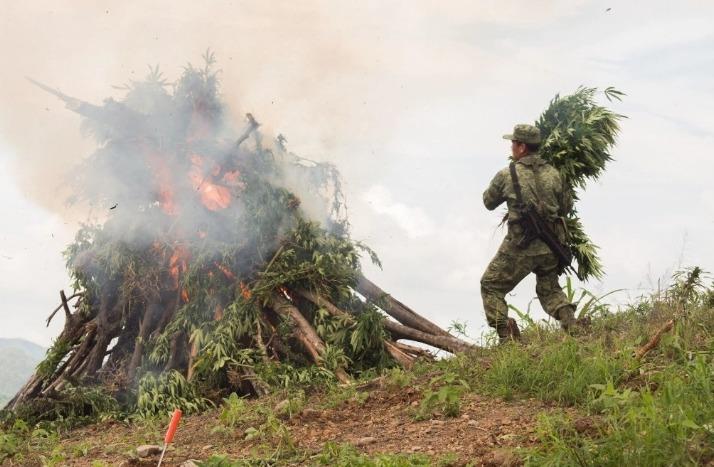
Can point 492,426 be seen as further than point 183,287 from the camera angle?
No

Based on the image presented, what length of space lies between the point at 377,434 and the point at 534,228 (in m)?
3.67

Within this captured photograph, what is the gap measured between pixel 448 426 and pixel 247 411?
85.2 inches

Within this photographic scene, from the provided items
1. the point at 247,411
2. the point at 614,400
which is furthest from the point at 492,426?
the point at 247,411

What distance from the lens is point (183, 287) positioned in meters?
10.1

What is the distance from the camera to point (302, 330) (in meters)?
9.38

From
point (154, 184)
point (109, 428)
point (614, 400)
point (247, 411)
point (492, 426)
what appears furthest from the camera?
point (154, 184)

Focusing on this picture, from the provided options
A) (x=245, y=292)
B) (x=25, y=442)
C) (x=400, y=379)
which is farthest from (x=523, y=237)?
(x=25, y=442)

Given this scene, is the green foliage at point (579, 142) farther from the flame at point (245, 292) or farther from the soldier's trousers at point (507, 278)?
the flame at point (245, 292)

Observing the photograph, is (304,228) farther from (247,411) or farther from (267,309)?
(247,411)

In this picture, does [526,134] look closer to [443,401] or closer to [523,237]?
[523,237]

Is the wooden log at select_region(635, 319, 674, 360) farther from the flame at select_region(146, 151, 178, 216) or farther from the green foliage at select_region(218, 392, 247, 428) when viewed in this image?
the flame at select_region(146, 151, 178, 216)

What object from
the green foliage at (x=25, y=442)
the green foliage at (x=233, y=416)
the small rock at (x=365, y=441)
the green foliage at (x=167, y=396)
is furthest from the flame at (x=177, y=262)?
the small rock at (x=365, y=441)

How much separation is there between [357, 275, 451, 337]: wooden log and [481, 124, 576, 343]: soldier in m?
1.53

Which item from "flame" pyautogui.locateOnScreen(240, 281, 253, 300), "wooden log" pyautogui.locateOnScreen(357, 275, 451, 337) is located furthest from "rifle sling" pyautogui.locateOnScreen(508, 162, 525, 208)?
"flame" pyautogui.locateOnScreen(240, 281, 253, 300)
